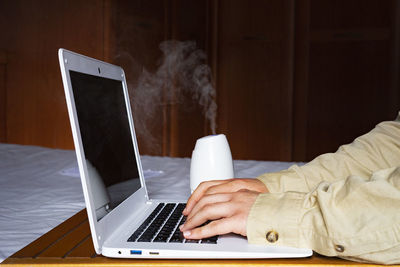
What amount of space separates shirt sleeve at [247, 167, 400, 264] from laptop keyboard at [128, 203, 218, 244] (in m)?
0.09

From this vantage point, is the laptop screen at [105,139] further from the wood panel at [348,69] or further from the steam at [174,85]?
the wood panel at [348,69]

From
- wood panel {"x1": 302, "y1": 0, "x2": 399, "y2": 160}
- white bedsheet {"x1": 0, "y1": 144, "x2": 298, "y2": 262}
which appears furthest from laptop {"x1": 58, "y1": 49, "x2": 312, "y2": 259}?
wood panel {"x1": 302, "y1": 0, "x2": 399, "y2": 160}

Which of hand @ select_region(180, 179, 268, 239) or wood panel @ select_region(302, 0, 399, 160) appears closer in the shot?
hand @ select_region(180, 179, 268, 239)

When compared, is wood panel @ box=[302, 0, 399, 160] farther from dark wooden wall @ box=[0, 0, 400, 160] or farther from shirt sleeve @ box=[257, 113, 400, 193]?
shirt sleeve @ box=[257, 113, 400, 193]

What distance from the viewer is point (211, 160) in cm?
101

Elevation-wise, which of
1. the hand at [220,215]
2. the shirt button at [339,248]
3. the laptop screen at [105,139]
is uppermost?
the laptop screen at [105,139]

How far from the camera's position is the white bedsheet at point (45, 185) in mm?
881

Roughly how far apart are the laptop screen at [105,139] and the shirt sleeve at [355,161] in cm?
34

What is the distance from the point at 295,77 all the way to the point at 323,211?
341cm

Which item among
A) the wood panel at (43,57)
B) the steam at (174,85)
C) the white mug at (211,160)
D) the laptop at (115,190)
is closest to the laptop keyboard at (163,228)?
the laptop at (115,190)

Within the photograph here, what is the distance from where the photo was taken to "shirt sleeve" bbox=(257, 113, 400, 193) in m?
0.98

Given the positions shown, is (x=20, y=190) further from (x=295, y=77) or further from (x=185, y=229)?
(x=295, y=77)

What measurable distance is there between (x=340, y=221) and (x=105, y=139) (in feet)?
1.35

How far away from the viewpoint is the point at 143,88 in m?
3.65
